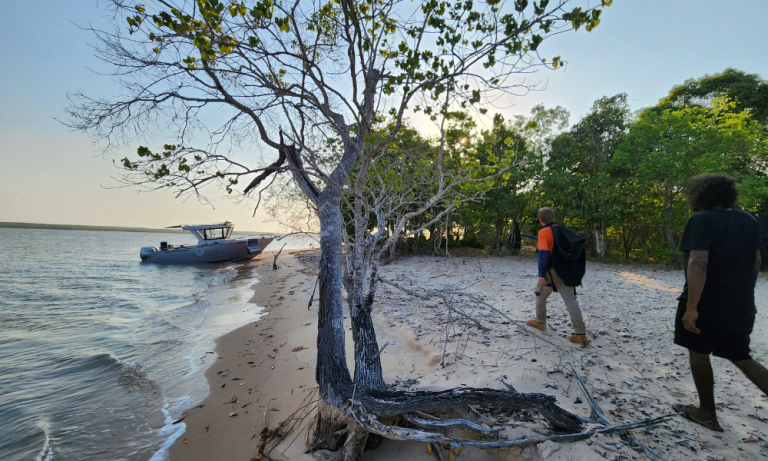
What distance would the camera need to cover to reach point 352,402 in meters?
2.45

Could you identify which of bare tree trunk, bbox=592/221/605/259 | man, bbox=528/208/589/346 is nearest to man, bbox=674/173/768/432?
man, bbox=528/208/589/346

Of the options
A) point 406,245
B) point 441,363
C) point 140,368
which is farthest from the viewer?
point 406,245

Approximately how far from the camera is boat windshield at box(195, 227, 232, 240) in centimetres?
2349

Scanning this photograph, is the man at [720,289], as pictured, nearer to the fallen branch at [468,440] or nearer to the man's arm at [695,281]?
the man's arm at [695,281]

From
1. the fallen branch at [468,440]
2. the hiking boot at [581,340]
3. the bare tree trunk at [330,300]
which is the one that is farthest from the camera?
the hiking boot at [581,340]

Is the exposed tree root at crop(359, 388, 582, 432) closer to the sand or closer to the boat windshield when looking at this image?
the sand

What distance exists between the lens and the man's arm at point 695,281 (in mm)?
2246

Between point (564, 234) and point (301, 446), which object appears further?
point (564, 234)

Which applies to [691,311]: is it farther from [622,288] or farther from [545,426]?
[622,288]

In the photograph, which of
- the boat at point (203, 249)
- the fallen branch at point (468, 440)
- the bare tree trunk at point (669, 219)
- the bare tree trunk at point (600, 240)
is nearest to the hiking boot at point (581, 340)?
the fallen branch at point (468, 440)

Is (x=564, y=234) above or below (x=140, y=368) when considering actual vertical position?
above

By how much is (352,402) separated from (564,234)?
11.8ft

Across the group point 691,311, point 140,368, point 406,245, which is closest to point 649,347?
point 691,311

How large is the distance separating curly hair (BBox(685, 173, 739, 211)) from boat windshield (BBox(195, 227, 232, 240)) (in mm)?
26821
